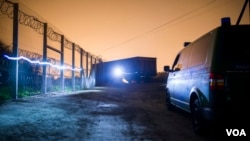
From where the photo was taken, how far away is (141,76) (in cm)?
3669

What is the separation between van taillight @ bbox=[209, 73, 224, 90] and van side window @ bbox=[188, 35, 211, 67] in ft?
2.38

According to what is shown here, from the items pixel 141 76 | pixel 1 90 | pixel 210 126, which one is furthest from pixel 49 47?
pixel 141 76

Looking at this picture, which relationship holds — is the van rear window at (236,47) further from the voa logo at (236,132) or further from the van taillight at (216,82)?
the voa logo at (236,132)

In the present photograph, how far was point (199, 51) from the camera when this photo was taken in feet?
19.7

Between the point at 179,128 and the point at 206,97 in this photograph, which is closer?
the point at 206,97

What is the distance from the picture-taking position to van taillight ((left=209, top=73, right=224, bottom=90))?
4688 millimetres

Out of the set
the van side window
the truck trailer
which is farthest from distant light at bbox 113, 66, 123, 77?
the van side window

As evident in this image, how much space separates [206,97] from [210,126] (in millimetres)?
857

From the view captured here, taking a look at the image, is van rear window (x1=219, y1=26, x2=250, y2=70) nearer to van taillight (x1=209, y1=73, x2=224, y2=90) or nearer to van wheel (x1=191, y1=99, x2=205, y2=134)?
van taillight (x1=209, y1=73, x2=224, y2=90)

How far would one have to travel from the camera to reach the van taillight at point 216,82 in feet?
15.4

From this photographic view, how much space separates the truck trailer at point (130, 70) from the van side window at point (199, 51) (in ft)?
97.8

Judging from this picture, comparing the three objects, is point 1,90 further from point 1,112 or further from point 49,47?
point 1,112

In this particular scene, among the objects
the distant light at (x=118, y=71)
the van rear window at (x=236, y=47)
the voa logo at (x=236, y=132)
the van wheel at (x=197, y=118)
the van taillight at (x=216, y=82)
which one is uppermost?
the distant light at (x=118, y=71)

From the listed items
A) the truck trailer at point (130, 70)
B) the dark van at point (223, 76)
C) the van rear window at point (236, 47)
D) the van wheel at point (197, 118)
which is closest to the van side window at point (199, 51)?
the dark van at point (223, 76)
